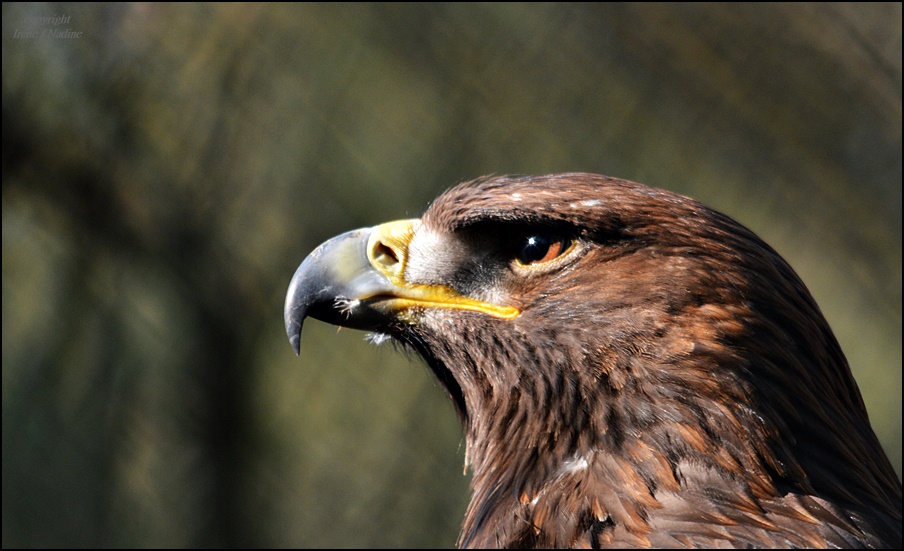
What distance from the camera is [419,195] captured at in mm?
4477

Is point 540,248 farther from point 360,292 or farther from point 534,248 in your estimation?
point 360,292

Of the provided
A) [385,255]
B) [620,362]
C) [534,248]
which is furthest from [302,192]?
[620,362]

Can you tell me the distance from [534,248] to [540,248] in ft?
0.04

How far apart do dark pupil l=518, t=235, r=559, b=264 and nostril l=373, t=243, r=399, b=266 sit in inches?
10.7

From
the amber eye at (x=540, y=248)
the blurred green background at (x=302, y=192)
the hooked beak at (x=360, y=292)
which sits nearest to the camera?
the amber eye at (x=540, y=248)

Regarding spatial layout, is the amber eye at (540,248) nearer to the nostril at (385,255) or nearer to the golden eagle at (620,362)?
the golden eagle at (620,362)

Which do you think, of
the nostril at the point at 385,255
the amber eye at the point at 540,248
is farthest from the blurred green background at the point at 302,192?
the amber eye at the point at 540,248

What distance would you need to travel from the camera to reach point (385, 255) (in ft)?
6.36

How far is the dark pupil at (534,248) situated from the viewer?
1766mm

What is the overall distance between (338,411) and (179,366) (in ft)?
2.64

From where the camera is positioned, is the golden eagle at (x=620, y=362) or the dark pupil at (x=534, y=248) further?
the dark pupil at (x=534, y=248)

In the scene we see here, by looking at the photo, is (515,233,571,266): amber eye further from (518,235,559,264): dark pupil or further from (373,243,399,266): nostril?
(373,243,399,266): nostril

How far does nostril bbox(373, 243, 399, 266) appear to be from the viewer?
6.31 ft

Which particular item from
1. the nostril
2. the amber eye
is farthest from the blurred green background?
the amber eye
